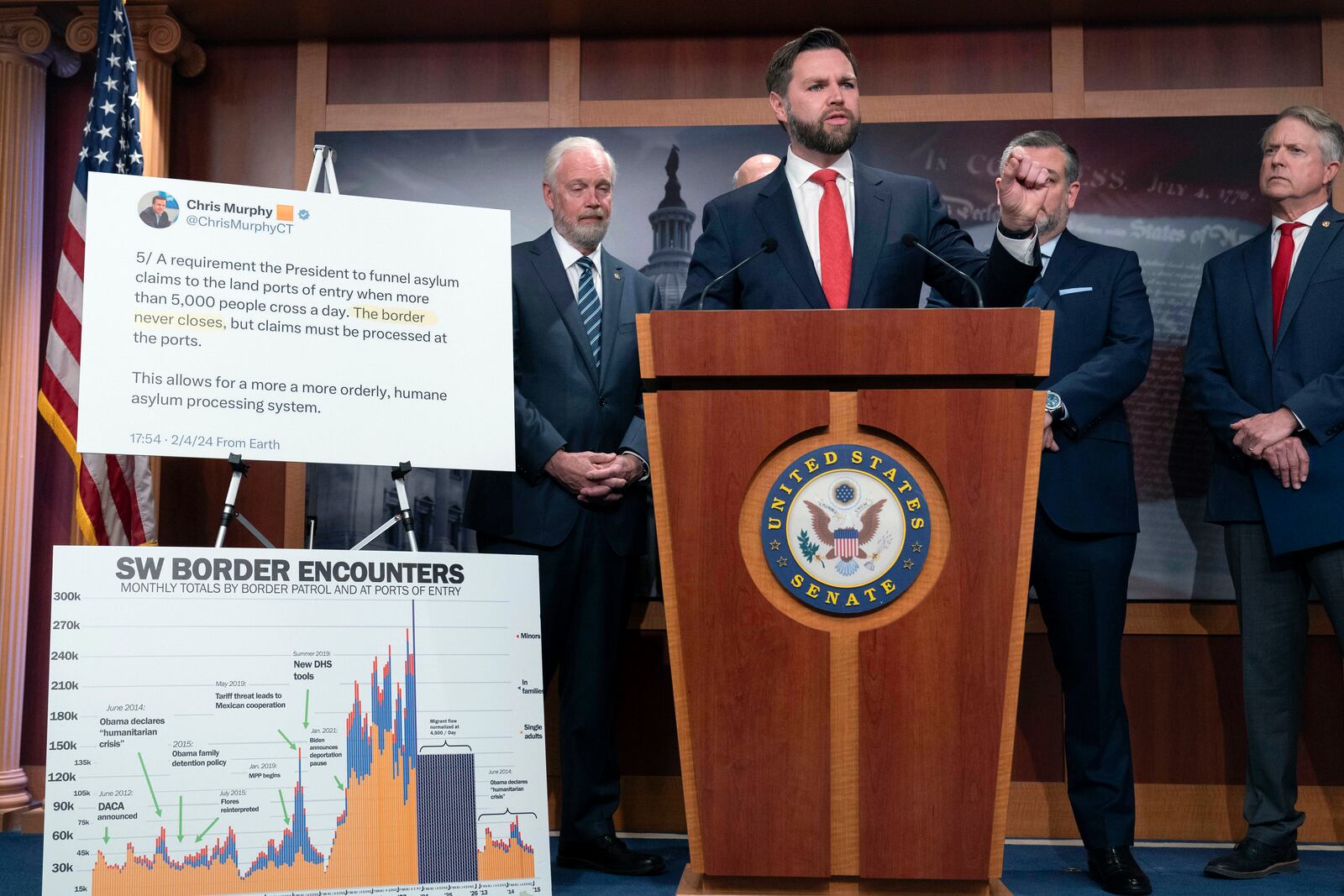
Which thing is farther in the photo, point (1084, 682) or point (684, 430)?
point (1084, 682)

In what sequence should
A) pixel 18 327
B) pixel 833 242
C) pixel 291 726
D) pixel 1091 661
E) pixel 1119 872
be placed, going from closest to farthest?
1. pixel 291 726
2. pixel 833 242
3. pixel 1119 872
4. pixel 1091 661
5. pixel 18 327

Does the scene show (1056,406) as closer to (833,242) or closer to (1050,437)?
(1050,437)

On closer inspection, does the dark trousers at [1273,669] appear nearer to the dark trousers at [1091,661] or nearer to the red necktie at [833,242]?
the dark trousers at [1091,661]

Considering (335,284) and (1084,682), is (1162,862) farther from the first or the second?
(335,284)

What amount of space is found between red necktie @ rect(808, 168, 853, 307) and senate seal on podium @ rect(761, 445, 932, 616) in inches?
24.4

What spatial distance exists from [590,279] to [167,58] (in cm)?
179

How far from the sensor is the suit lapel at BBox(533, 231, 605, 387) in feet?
10.5

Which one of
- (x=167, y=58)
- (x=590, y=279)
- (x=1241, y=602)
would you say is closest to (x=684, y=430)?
(x=590, y=279)

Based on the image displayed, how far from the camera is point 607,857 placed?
3020mm

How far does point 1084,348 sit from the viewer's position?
3.18 meters

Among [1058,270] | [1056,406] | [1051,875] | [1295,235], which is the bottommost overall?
[1051,875]

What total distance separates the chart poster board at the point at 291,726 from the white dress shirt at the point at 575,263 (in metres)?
1.00

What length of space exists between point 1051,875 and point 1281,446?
1245mm

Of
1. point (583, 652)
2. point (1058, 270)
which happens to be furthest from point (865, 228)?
point (583, 652)
